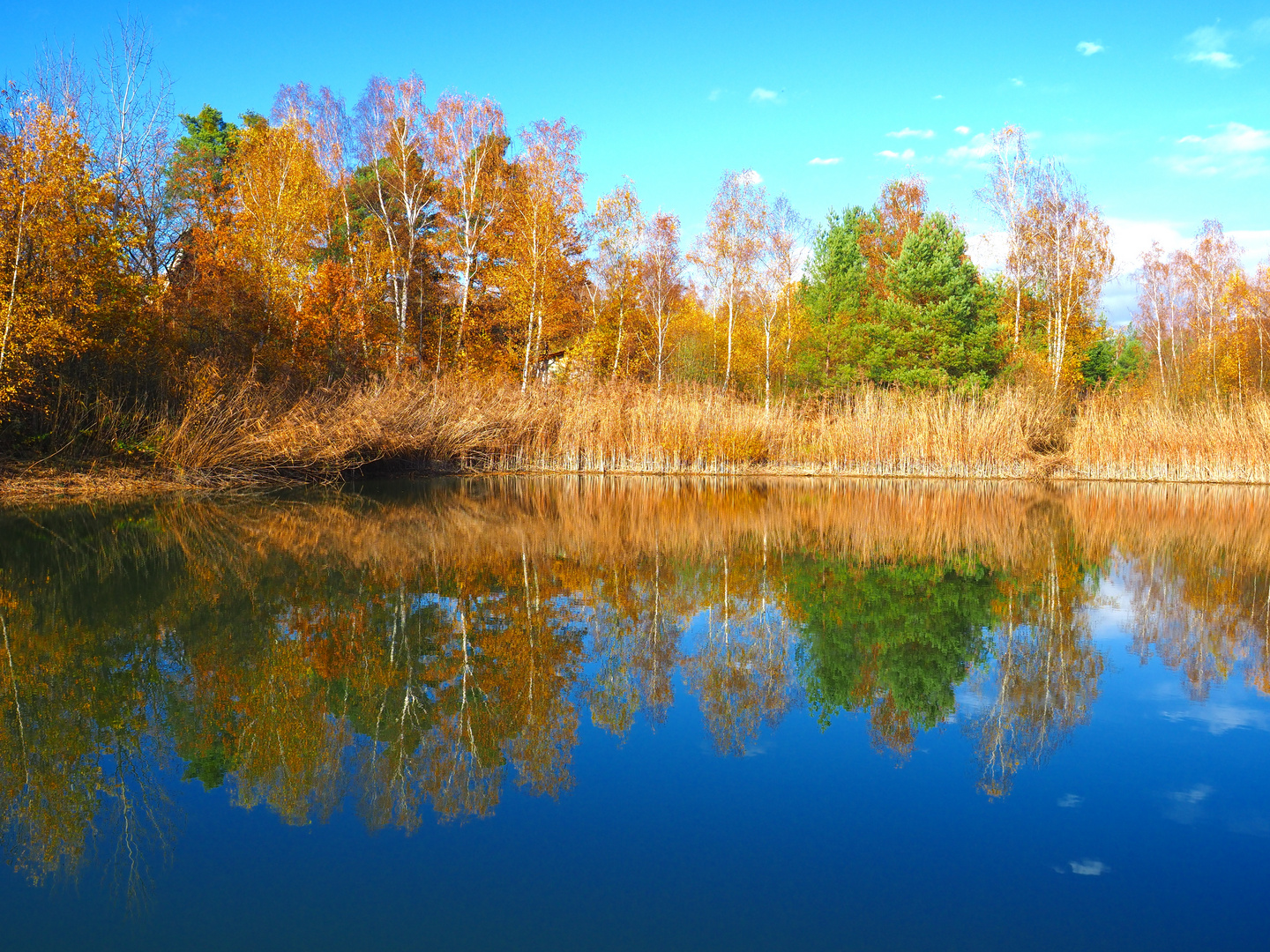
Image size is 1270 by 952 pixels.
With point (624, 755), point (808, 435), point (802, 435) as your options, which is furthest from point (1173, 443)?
point (624, 755)

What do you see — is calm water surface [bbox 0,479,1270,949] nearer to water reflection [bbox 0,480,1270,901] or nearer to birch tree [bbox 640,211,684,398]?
water reflection [bbox 0,480,1270,901]

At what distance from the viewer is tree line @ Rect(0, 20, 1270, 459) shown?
1775 centimetres

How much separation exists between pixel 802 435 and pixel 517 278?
33.6 feet

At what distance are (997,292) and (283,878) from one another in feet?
94.9

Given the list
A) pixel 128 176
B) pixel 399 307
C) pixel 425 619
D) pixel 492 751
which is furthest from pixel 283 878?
pixel 399 307

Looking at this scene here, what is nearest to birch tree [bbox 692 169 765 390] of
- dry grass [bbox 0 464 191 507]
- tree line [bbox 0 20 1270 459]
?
tree line [bbox 0 20 1270 459]

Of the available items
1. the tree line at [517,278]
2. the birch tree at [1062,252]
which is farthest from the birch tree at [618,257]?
the birch tree at [1062,252]

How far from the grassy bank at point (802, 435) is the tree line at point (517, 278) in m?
2.23

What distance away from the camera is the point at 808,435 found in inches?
735

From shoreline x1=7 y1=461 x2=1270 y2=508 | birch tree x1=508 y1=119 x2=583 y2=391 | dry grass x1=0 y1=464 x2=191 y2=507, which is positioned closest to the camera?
dry grass x1=0 y1=464 x2=191 y2=507

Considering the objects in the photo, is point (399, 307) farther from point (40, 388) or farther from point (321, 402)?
point (40, 388)

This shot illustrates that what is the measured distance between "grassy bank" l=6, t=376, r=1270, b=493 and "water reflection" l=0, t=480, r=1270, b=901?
23.6 feet

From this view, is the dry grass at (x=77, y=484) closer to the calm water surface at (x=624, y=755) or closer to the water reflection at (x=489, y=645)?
the water reflection at (x=489, y=645)

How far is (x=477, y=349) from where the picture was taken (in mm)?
26203
